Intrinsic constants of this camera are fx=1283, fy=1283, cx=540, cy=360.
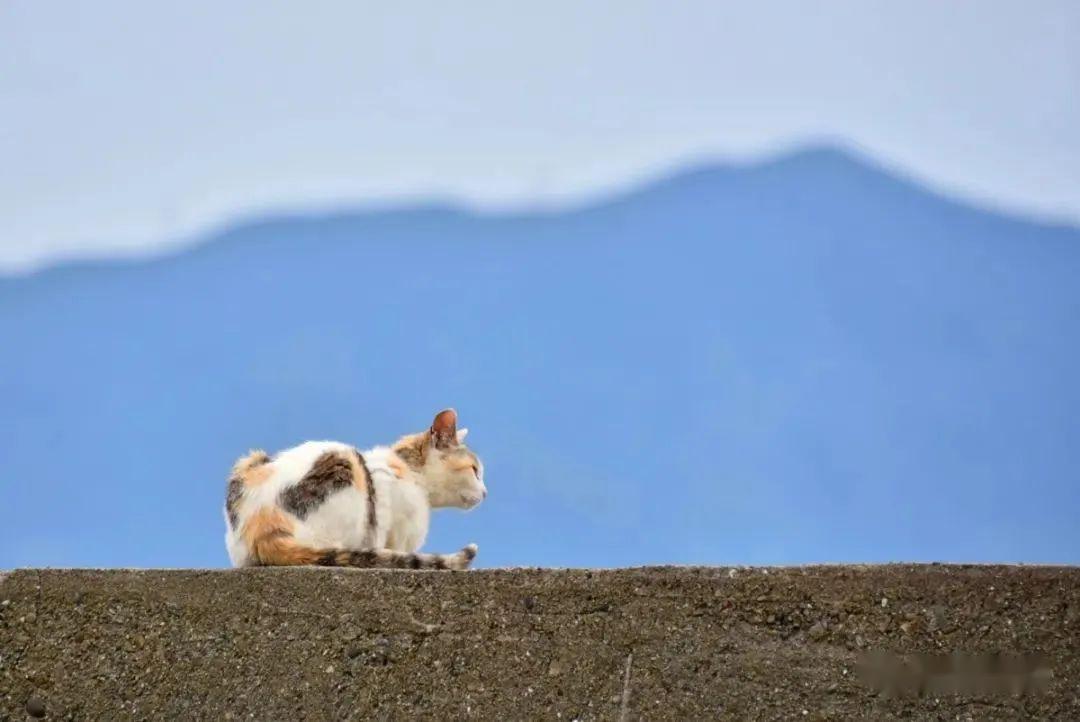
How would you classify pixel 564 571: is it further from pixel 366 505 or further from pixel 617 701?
pixel 366 505

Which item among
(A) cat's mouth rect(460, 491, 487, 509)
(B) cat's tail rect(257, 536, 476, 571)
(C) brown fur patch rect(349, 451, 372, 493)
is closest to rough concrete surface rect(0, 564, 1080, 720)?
(B) cat's tail rect(257, 536, 476, 571)

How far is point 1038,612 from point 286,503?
1.45m

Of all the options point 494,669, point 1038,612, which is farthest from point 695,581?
point 1038,612

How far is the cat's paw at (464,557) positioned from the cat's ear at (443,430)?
0.73 metres

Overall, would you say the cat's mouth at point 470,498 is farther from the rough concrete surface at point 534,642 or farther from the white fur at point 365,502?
the rough concrete surface at point 534,642

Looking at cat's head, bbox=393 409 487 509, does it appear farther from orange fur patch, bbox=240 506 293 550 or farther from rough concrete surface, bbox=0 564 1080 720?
rough concrete surface, bbox=0 564 1080 720

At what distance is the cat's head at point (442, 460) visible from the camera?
3.28m

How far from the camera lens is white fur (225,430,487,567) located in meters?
2.66

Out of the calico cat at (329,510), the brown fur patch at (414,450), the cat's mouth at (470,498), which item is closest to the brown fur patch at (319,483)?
the calico cat at (329,510)

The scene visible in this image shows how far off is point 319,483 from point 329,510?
62mm

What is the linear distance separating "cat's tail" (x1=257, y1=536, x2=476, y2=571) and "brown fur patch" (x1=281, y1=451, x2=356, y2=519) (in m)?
0.10

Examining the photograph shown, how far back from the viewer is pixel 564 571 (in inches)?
83.3

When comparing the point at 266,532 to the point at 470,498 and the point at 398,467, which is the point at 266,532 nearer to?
the point at 398,467

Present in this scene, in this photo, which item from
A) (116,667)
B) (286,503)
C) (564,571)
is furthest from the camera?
(286,503)
